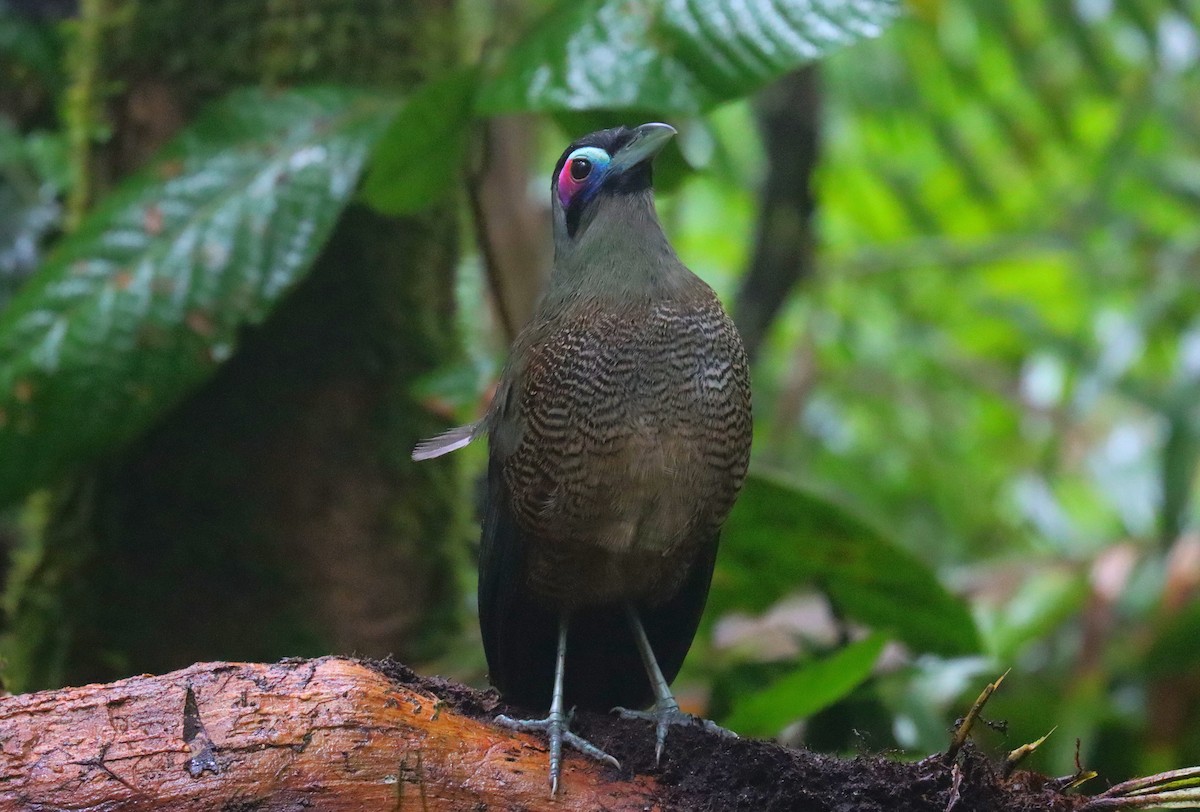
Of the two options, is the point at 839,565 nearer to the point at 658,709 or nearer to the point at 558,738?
the point at 658,709

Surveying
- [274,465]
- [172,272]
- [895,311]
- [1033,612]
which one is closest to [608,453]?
[172,272]

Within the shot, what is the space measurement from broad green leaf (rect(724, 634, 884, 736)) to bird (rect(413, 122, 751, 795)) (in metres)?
0.21

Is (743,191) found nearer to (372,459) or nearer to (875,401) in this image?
(875,401)

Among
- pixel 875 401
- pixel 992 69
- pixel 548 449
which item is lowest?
pixel 875 401

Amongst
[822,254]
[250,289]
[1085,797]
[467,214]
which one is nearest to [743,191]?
[822,254]

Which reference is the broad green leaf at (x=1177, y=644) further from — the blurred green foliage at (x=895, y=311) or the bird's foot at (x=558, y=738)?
the bird's foot at (x=558, y=738)

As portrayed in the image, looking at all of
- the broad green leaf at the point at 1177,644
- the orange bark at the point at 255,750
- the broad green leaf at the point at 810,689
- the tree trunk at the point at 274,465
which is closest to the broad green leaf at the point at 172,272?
the tree trunk at the point at 274,465

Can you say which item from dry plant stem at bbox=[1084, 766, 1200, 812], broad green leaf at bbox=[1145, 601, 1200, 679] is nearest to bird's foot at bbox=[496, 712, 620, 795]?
dry plant stem at bbox=[1084, 766, 1200, 812]

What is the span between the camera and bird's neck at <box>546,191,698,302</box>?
7.68ft

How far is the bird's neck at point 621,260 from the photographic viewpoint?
7.68 ft

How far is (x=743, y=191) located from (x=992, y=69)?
55.2 inches

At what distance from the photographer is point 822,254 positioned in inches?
221

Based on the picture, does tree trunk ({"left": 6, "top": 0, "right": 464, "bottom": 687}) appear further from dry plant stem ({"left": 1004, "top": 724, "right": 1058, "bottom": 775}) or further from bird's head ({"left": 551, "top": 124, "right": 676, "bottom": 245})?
dry plant stem ({"left": 1004, "top": 724, "right": 1058, "bottom": 775})

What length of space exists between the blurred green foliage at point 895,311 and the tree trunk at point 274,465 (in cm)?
36
